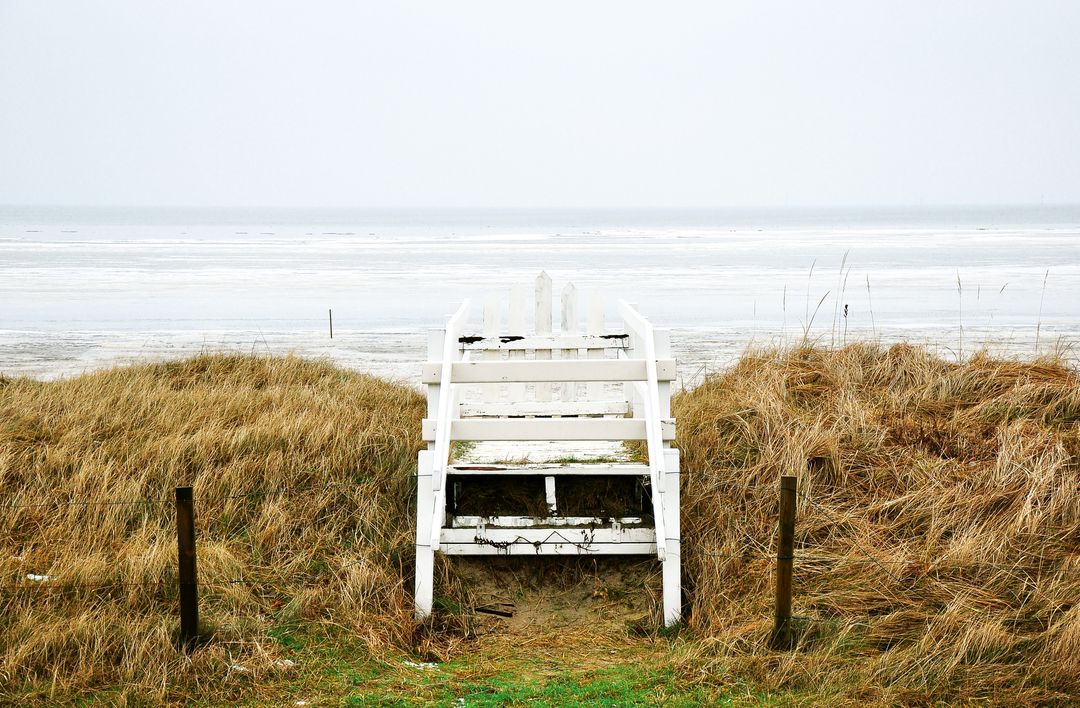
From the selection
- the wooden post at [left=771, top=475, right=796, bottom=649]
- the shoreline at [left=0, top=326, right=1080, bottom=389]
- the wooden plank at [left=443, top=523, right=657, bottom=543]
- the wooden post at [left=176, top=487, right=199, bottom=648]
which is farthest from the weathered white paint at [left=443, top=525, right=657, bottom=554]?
the shoreline at [left=0, top=326, right=1080, bottom=389]

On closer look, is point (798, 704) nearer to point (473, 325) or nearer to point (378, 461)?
point (378, 461)

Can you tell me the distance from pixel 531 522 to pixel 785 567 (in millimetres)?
2010

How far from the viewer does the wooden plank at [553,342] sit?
798cm

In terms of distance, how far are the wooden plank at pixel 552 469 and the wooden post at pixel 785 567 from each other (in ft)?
5.46

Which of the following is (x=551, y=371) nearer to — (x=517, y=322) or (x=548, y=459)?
(x=548, y=459)

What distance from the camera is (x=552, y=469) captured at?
272 inches

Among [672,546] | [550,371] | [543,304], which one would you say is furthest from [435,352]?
[543,304]

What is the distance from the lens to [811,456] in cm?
733

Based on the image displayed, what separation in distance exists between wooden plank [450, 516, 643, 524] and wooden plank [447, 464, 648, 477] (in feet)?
1.11

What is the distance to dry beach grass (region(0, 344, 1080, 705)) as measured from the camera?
5102 millimetres

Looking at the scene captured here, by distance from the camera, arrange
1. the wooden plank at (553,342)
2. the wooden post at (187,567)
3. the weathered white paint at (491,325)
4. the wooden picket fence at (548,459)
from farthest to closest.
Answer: the weathered white paint at (491,325), the wooden plank at (553,342), the wooden picket fence at (548,459), the wooden post at (187,567)

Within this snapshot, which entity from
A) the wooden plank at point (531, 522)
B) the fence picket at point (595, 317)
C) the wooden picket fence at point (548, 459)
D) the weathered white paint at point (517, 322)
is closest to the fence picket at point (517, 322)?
the weathered white paint at point (517, 322)

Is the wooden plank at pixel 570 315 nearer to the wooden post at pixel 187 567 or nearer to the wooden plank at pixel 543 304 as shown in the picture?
the wooden plank at pixel 543 304

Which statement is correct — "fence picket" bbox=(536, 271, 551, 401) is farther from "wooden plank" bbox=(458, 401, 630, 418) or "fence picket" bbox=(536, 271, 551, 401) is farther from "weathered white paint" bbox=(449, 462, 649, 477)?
"weathered white paint" bbox=(449, 462, 649, 477)
